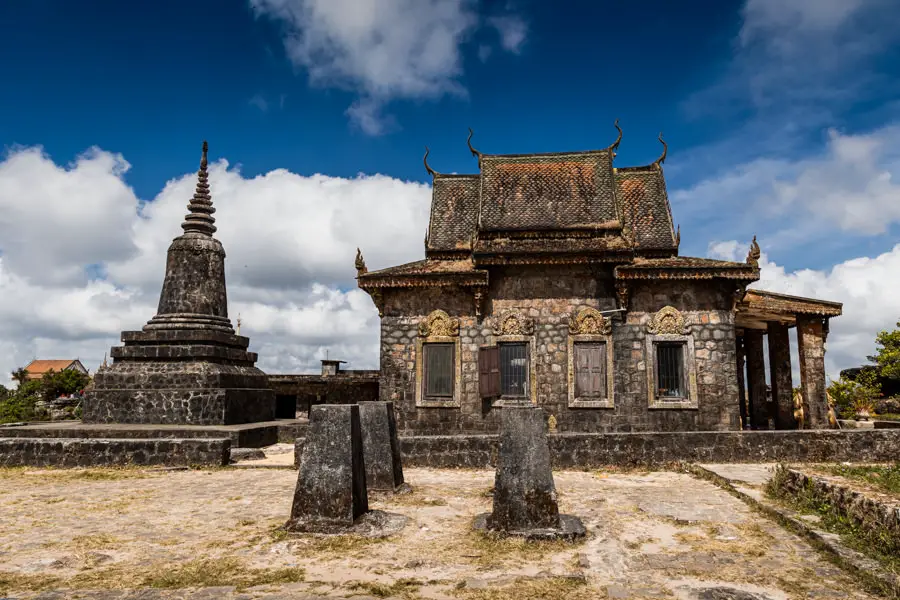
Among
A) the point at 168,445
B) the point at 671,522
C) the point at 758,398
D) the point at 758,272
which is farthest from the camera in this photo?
the point at 758,398

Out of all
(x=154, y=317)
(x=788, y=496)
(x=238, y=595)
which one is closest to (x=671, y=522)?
(x=788, y=496)

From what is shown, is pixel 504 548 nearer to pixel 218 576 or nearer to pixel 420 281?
pixel 218 576

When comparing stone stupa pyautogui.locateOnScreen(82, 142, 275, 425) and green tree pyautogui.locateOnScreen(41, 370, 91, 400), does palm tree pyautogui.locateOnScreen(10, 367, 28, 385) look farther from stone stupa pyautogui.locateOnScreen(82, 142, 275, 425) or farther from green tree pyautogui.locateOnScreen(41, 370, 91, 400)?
stone stupa pyautogui.locateOnScreen(82, 142, 275, 425)

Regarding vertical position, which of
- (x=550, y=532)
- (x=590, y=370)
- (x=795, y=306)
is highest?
(x=795, y=306)

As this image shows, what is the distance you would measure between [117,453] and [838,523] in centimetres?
1187

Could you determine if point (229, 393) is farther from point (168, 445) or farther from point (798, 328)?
point (798, 328)

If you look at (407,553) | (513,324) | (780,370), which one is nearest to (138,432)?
(513,324)

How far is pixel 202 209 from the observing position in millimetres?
17359

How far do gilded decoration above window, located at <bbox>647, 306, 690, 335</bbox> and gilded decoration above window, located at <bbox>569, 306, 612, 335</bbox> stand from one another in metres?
1.16

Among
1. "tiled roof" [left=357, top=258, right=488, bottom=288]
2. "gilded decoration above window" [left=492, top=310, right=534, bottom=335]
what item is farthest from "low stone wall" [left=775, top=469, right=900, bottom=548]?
"tiled roof" [left=357, top=258, right=488, bottom=288]

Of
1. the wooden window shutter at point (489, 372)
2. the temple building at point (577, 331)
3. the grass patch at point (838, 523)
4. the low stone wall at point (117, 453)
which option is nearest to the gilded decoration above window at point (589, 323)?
the temple building at point (577, 331)

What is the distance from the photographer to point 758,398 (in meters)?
19.4

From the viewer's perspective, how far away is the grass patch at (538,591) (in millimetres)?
4293

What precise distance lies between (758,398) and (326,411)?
58.3ft
